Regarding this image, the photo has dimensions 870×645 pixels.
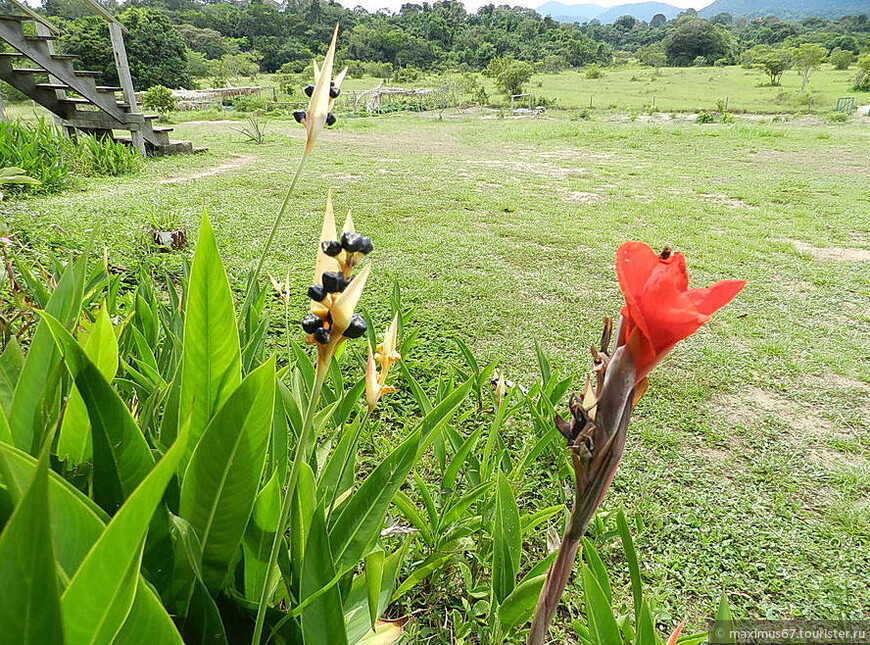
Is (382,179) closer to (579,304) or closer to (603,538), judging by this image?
(579,304)

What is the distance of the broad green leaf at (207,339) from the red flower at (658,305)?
1.61ft

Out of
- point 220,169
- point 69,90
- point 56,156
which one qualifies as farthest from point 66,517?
point 69,90

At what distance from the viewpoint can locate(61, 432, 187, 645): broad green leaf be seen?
396 mm

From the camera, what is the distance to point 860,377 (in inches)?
107

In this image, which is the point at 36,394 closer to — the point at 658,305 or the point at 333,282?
the point at 333,282

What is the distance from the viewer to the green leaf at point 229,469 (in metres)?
0.59

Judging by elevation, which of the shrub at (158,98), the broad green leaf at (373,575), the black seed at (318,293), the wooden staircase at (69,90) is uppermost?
the shrub at (158,98)

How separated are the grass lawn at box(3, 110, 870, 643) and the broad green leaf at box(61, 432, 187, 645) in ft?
3.01

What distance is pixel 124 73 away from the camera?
7.35 m

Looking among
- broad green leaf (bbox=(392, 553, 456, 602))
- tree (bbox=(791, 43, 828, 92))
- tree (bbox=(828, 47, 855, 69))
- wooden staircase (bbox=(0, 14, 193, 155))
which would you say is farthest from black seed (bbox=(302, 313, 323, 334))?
tree (bbox=(828, 47, 855, 69))

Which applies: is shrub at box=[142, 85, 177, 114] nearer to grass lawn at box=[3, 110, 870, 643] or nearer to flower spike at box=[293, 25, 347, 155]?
grass lawn at box=[3, 110, 870, 643]

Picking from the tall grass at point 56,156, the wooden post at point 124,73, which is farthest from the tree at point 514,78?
the tall grass at point 56,156

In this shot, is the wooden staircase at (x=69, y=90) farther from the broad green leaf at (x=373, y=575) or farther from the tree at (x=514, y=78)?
the tree at (x=514, y=78)

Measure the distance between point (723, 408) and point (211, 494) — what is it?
248 centimetres
